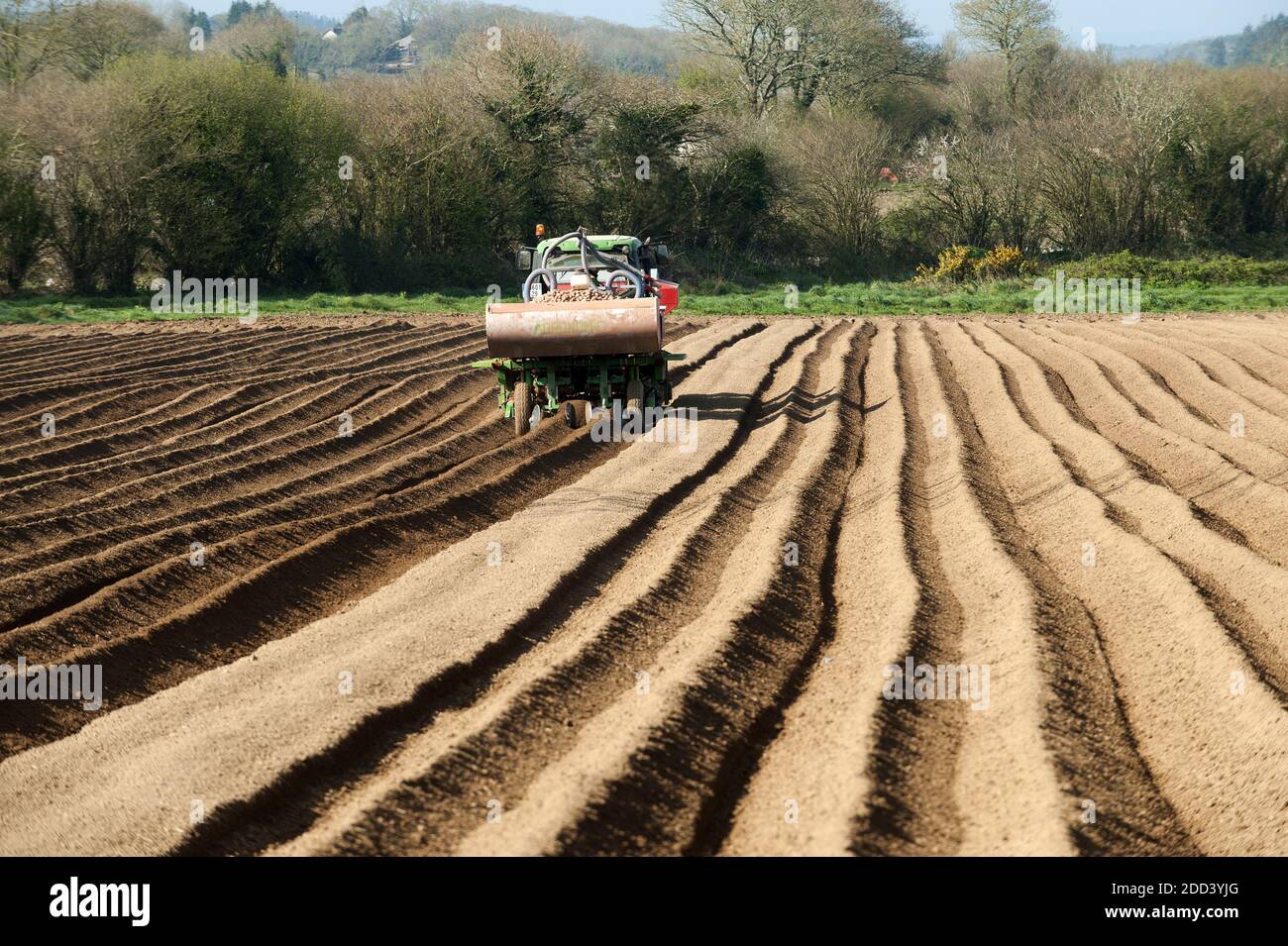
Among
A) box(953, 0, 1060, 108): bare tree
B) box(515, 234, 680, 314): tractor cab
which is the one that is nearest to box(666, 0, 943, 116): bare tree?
box(953, 0, 1060, 108): bare tree

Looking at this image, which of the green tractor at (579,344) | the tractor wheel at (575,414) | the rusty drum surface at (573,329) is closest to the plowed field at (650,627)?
the tractor wheel at (575,414)

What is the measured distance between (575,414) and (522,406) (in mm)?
922

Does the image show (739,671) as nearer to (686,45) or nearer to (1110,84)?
(1110,84)

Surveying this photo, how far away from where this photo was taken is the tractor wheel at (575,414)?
13164mm

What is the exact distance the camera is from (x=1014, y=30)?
154 ft

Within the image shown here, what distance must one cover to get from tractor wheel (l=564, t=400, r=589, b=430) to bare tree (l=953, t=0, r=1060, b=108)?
38.0 meters

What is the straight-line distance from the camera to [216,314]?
23328 mm

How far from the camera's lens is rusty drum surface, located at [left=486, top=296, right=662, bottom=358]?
11719 millimetres

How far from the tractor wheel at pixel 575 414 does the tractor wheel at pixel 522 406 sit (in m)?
0.67

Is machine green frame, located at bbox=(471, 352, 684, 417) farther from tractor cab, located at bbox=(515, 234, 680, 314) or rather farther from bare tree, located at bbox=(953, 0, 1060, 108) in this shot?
bare tree, located at bbox=(953, 0, 1060, 108)

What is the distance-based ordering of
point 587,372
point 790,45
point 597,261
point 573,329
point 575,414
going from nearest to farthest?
point 573,329, point 587,372, point 575,414, point 597,261, point 790,45

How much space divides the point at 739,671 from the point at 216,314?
772 inches

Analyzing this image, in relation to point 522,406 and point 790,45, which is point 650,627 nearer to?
point 522,406

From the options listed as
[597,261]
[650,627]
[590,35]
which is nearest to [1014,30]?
[597,261]
